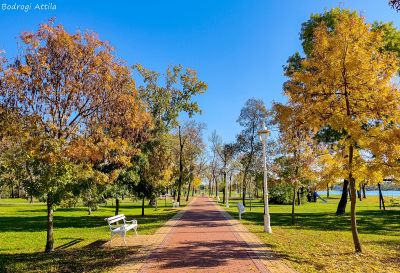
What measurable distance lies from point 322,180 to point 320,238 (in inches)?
152

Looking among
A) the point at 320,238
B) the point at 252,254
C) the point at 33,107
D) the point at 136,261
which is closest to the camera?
the point at 136,261

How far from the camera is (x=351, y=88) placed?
10.5 meters

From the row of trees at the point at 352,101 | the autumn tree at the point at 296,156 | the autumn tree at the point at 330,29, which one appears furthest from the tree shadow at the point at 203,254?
the autumn tree at the point at 330,29

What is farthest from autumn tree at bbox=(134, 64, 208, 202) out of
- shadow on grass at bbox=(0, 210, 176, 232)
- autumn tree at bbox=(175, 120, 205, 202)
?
autumn tree at bbox=(175, 120, 205, 202)

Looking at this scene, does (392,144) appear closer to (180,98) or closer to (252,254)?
(252,254)

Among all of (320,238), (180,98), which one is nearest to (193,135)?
(180,98)

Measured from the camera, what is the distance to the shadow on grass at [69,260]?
8641mm

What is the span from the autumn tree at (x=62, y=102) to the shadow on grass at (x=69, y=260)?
3.24 ft

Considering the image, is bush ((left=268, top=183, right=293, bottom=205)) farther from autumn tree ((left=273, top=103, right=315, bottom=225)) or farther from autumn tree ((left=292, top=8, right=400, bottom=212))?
autumn tree ((left=273, top=103, right=315, bottom=225))

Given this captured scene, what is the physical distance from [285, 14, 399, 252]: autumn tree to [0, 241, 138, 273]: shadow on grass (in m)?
6.84

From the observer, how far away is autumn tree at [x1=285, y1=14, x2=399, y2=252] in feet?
33.0

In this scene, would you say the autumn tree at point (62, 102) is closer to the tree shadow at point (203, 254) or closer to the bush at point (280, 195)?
the tree shadow at point (203, 254)

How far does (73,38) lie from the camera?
11.1 meters

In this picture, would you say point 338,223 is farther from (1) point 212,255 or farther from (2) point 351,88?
(1) point 212,255
